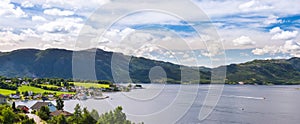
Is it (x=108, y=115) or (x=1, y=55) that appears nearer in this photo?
(x=108, y=115)

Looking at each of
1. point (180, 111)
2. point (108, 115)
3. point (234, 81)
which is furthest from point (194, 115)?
point (234, 81)

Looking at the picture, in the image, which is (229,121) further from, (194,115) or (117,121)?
(117,121)

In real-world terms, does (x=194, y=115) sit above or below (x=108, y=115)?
below

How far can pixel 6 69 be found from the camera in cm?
16738

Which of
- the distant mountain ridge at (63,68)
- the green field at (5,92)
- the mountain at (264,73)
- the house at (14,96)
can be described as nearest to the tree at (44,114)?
the house at (14,96)

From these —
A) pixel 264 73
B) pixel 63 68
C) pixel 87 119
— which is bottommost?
pixel 264 73

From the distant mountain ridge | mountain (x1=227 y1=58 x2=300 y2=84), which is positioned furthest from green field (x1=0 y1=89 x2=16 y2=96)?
mountain (x1=227 y1=58 x2=300 y2=84)

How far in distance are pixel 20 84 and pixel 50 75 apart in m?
88.5

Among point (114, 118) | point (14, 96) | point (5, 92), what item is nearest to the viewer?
point (114, 118)

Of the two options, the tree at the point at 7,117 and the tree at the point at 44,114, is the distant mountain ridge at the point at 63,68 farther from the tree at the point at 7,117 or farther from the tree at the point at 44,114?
the tree at the point at 7,117

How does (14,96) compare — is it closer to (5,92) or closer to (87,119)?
(5,92)

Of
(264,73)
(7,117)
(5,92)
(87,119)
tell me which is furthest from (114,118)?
(264,73)

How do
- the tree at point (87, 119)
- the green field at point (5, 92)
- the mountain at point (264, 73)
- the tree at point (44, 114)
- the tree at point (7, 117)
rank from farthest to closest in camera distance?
the mountain at point (264, 73) → the green field at point (5, 92) → the tree at point (44, 114) → the tree at point (7, 117) → the tree at point (87, 119)

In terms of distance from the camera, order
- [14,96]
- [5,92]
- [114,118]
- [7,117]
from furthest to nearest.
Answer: [5,92], [14,96], [7,117], [114,118]
